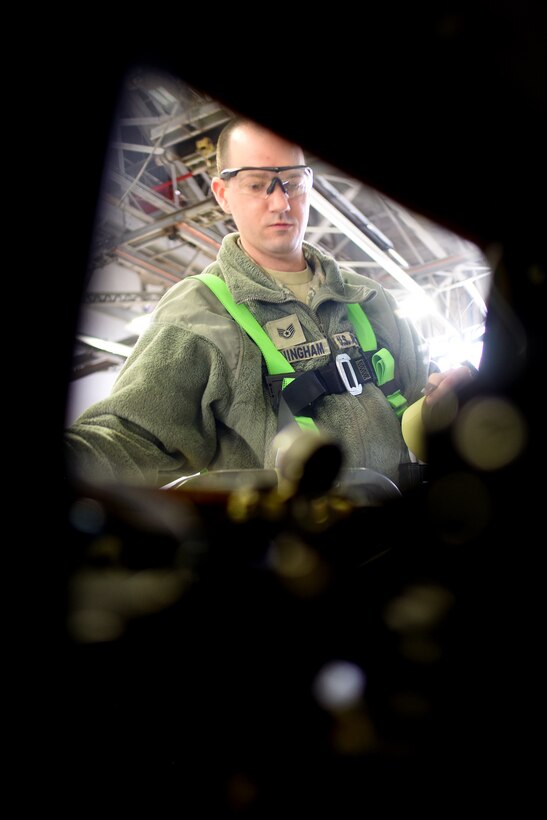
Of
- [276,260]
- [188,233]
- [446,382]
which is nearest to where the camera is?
[446,382]

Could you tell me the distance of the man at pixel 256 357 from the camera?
79cm

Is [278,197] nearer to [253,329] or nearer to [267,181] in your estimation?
[267,181]

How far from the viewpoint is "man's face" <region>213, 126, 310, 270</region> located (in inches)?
36.5

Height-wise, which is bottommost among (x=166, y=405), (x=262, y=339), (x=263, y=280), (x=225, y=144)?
(x=166, y=405)

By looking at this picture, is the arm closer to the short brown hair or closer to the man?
the man

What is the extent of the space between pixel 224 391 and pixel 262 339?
0.38 feet

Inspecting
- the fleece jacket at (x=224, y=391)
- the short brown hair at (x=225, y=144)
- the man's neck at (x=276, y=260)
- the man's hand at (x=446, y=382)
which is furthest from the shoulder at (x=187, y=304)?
the man's hand at (x=446, y=382)

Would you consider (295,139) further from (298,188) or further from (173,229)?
(173,229)

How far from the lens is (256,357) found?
0.85 meters

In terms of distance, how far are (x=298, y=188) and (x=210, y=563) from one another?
887 mm

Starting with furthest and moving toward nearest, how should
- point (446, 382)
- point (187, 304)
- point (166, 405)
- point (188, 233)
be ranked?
point (188, 233) < point (187, 304) < point (166, 405) < point (446, 382)

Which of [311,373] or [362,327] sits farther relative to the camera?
[362,327]

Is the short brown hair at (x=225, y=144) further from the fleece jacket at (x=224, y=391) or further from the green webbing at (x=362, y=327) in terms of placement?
the green webbing at (x=362, y=327)

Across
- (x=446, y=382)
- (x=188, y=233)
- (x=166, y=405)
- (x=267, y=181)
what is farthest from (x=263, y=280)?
(x=188, y=233)
